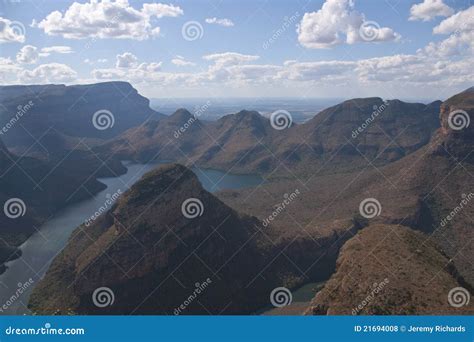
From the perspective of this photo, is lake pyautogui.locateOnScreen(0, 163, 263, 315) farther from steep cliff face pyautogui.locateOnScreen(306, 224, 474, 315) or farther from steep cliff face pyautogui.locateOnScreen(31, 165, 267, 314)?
steep cliff face pyautogui.locateOnScreen(306, 224, 474, 315)

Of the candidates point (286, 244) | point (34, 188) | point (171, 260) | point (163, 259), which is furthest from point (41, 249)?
point (286, 244)

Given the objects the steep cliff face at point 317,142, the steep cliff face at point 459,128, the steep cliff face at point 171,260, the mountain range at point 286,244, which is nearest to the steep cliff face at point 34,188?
the mountain range at point 286,244

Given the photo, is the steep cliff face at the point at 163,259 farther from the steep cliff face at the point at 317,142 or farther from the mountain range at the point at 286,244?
the steep cliff face at the point at 317,142

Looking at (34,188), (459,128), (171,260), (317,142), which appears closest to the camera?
(171,260)

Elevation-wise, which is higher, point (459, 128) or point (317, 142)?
point (317, 142)

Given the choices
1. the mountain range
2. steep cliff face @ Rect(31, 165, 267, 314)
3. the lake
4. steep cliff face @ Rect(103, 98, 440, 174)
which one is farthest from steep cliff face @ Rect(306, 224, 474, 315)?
steep cliff face @ Rect(103, 98, 440, 174)

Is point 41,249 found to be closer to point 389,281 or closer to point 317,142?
point 389,281

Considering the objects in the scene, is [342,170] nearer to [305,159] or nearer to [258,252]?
[305,159]

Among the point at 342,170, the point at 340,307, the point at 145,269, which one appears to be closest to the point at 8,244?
the point at 145,269
